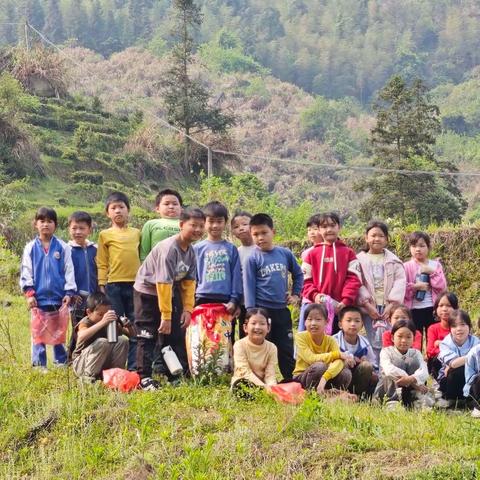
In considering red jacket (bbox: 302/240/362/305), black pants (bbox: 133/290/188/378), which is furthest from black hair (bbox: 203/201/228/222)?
red jacket (bbox: 302/240/362/305)

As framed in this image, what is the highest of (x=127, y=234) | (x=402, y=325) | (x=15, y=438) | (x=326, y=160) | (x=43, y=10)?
(x=43, y=10)

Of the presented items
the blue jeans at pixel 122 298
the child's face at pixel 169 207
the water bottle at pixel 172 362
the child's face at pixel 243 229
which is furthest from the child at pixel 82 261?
the child's face at pixel 243 229

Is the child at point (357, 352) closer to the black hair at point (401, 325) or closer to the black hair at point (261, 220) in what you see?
the black hair at point (401, 325)

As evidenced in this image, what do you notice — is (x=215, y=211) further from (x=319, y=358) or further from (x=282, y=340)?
(x=319, y=358)

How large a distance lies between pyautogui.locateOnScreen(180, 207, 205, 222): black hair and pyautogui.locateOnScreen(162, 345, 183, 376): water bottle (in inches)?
40.7

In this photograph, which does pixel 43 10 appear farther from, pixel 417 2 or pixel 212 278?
pixel 212 278

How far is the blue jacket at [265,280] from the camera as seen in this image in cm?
703

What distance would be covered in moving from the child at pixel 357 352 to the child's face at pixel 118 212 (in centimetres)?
202

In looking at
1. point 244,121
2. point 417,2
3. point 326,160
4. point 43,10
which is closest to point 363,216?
point 326,160

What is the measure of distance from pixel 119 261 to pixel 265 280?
49.5 inches

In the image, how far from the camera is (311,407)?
567 centimetres

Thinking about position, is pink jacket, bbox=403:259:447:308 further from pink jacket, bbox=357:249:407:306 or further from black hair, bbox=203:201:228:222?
black hair, bbox=203:201:228:222

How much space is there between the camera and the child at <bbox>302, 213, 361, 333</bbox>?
725 cm

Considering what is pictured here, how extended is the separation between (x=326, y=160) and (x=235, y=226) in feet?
176
